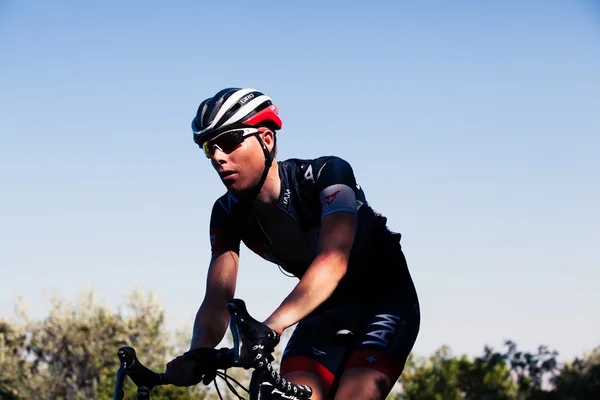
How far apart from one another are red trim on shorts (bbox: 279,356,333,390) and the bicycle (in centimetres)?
38

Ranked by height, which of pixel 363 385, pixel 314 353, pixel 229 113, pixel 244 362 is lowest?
pixel 244 362

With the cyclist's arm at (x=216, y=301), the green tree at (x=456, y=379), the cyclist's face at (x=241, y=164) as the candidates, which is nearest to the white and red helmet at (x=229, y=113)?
the cyclist's face at (x=241, y=164)

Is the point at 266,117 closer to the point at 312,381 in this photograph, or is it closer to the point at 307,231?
the point at 307,231

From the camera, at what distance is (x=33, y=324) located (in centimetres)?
4475

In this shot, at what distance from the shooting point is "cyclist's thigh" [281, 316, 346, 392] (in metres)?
5.48

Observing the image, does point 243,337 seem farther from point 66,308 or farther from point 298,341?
point 66,308

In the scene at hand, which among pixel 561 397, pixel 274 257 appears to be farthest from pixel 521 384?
pixel 274 257

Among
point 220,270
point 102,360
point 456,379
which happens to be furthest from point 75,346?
point 220,270

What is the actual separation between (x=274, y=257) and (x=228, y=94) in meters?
1.30

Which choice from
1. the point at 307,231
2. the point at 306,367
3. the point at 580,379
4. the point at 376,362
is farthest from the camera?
the point at 580,379

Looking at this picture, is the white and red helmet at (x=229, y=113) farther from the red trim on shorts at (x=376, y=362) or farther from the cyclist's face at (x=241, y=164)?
the red trim on shorts at (x=376, y=362)

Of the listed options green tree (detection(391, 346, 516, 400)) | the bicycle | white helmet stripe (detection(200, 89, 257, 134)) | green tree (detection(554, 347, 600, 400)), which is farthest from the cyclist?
green tree (detection(391, 346, 516, 400))

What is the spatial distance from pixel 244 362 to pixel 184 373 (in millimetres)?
899

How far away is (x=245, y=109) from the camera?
5.36 metres
